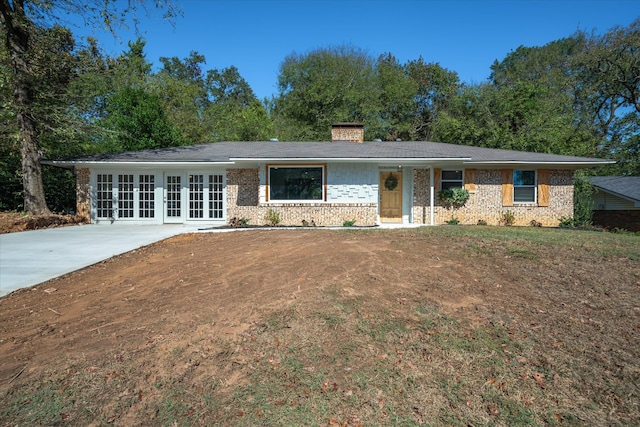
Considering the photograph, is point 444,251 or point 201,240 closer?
point 444,251

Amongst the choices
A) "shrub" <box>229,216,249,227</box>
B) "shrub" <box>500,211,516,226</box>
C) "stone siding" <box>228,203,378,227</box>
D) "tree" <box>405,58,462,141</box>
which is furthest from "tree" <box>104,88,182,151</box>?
"tree" <box>405,58,462,141</box>

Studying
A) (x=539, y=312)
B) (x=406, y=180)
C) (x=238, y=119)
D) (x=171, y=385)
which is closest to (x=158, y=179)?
(x=406, y=180)

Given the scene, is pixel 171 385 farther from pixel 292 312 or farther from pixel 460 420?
pixel 460 420

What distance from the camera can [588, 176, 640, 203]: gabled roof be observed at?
16481 millimetres

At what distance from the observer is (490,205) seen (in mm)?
13758

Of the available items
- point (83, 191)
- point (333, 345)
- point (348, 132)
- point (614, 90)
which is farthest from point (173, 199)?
point (614, 90)

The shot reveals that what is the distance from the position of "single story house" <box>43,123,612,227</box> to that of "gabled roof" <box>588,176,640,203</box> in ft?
16.7

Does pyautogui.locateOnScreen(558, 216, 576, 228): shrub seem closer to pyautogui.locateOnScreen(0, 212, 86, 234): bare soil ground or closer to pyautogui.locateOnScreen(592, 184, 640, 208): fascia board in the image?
pyautogui.locateOnScreen(592, 184, 640, 208): fascia board

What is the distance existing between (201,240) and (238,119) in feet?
69.5

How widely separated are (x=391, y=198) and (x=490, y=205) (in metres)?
3.71

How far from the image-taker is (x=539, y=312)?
13.1ft

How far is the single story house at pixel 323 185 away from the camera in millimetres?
12953

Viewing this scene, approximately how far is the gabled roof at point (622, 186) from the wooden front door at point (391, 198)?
1091cm

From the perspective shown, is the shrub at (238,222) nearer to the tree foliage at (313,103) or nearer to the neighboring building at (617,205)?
the tree foliage at (313,103)
